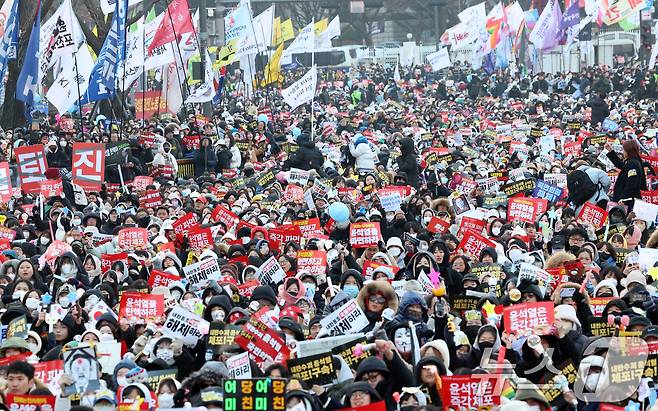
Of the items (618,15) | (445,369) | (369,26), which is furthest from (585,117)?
(369,26)

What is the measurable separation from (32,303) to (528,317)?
4566 mm

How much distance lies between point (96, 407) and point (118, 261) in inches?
248

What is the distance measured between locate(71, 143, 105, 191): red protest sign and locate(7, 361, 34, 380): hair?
12034mm

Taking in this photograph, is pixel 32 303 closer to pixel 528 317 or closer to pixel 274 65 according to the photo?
pixel 528 317

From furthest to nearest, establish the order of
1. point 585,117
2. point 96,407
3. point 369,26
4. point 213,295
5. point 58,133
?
1. point 369,26
2. point 585,117
3. point 58,133
4. point 213,295
5. point 96,407

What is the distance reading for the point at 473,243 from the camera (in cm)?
1565

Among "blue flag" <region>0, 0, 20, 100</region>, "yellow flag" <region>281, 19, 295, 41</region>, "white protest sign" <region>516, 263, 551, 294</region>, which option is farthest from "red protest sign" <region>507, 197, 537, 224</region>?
"yellow flag" <region>281, 19, 295, 41</region>

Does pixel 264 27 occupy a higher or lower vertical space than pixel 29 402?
higher

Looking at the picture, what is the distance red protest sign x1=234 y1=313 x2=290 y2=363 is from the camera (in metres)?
10.3

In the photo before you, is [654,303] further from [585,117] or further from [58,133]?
[585,117]

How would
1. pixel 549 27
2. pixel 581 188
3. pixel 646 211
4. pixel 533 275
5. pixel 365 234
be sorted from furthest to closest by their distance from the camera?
1. pixel 549 27
2. pixel 581 188
3. pixel 646 211
4. pixel 365 234
5. pixel 533 275

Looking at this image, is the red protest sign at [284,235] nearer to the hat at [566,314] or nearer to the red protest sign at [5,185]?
the red protest sign at [5,185]

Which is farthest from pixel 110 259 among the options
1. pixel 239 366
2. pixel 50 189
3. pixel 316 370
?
pixel 316 370

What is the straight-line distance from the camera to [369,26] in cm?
8488
